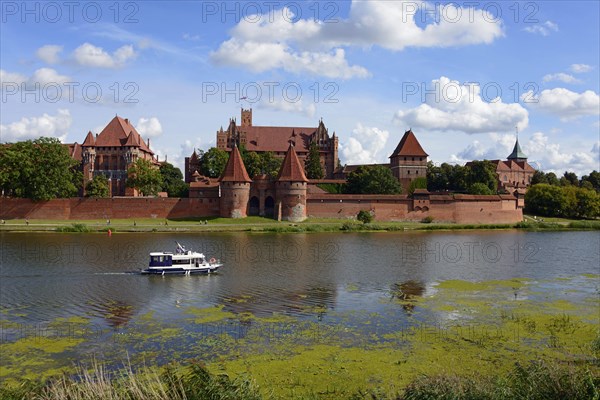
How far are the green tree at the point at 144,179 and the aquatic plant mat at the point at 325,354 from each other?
4751cm

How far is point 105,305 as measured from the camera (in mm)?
19812

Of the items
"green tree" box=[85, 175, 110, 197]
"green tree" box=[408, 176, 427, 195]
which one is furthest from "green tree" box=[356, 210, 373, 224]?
"green tree" box=[85, 175, 110, 197]

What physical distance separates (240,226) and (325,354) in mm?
39667

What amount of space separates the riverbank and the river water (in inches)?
204

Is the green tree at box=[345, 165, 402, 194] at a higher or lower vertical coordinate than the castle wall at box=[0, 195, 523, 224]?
→ higher

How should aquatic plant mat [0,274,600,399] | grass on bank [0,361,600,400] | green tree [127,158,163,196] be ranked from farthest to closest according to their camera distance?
green tree [127,158,163,196] < aquatic plant mat [0,274,600,399] < grass on bank [0,361,600,400]

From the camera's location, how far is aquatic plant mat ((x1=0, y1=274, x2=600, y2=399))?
9344mm

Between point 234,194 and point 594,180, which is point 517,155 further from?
point 234,194

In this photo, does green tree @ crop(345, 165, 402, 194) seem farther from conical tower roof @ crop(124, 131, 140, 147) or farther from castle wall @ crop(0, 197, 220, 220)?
conical tower roof @ crop(124, 131, 140, 147)

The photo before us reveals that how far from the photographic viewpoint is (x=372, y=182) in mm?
65500

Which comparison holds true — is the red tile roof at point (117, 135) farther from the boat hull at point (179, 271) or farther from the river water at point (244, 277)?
the boat hull at point (179, 271)

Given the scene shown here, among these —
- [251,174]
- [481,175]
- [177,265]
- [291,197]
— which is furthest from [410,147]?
[177,265]

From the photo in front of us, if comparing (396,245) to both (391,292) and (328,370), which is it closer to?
(391,292)

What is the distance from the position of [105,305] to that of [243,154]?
59.7 meters
